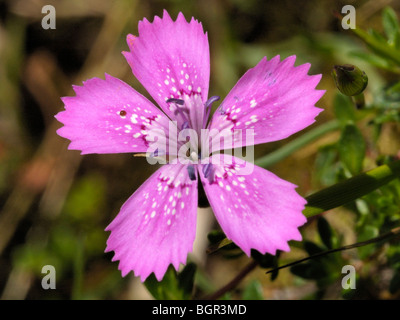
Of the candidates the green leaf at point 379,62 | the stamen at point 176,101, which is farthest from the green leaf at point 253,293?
the green leaf at point 379,62

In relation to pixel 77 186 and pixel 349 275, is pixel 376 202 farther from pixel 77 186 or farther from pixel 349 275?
pixel 77 186

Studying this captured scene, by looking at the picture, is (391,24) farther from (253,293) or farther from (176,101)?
(253,293)

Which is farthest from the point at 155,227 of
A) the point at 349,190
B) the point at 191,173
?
the point at 349,190

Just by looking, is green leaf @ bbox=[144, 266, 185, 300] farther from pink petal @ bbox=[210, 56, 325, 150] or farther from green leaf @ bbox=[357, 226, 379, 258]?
green leaf @ bbox=[357, 226, 379, 258]

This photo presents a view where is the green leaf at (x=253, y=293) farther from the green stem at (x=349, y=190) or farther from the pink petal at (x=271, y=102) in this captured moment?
the pink petal at (x=271, y=102)

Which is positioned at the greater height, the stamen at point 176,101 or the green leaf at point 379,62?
the green leaf at point 379,62

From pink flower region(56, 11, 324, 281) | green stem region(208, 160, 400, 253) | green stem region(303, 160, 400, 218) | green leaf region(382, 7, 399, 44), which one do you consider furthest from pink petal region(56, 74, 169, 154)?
green leaf region(382, 7, 399, 44)
